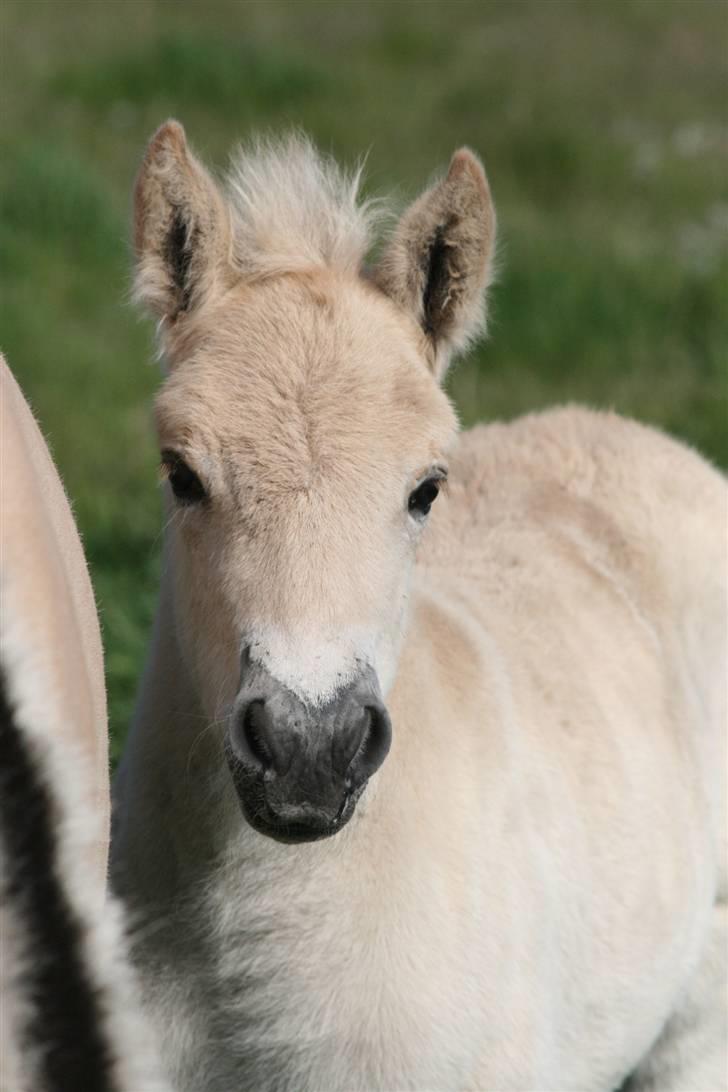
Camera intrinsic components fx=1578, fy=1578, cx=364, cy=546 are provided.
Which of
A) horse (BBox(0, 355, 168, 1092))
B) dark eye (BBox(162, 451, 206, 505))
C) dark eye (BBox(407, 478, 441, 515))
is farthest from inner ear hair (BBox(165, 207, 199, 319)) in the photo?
horse (BBox(0, 355, 168, 1092))

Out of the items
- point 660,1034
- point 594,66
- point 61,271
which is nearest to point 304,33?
point 594,66

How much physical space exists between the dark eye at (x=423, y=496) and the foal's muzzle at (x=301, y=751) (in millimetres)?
Result: 397

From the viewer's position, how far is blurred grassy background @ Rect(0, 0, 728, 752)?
→ 702 centimetres

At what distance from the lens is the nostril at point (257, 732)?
91.8 inches

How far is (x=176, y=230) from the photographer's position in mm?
2883

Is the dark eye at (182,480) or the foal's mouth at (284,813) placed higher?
the dark eye at (182,480)

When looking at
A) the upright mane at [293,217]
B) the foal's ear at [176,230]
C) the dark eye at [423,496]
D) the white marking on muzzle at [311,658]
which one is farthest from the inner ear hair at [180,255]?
the white marking on muzzle at [311,658]

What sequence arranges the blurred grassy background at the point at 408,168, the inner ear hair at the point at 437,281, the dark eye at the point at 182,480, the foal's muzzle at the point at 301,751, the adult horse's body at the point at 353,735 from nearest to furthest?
the foal's muzzle at the point at 301,751
the adult horse's body at the point at 353,735
the dark eye at the point at 182,480
the inner ear hair at the point at 437,281
the blurred grassy background at the point at 408,168

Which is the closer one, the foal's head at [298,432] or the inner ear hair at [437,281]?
the foal's head at [298,432]

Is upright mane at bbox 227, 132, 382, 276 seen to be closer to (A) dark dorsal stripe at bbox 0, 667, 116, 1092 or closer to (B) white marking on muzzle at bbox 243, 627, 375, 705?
(B) white marking on muzzle at bbox 243, 627, 375, 705

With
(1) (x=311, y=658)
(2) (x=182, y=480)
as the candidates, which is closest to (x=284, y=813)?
(1) (x=311, y=658)

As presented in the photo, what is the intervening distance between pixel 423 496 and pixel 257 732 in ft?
1.99

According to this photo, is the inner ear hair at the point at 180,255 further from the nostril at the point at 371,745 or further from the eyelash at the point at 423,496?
the nostril at the point at 371,745

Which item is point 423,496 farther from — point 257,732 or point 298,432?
point 257,732
